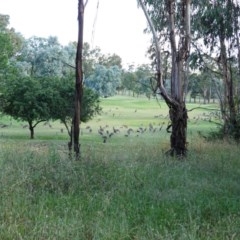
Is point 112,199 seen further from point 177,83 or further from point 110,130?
point 110,130

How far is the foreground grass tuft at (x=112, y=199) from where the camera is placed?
184 inches

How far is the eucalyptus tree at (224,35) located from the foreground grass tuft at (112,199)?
9.18 m

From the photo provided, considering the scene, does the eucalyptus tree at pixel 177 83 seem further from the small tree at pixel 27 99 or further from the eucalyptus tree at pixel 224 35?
the small tree at pixel 27 99

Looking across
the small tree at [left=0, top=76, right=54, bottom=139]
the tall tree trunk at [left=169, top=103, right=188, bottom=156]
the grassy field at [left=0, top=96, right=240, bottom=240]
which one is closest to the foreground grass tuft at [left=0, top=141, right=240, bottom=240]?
the grassy field at [left=0, top=96, right=240, bottom=240]

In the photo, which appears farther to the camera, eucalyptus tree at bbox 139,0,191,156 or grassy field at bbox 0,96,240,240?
eucalyptus tree at bbox 139,0,191,156

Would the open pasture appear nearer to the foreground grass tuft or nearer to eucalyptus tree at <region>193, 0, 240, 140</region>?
eucalyptus tree at <region>193, 0, 240, 140</region>

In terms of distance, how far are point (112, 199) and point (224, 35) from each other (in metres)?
13.9

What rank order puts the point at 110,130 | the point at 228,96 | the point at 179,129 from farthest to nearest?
the point at 110,130, the point at 228,96, the point at 179,129

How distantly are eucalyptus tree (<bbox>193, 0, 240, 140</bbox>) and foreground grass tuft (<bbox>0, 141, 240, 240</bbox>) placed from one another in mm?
9179

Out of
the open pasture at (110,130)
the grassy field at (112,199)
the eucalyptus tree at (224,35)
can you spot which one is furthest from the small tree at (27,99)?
the grassy field at (112,199)

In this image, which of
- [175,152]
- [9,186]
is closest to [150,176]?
[9,186]

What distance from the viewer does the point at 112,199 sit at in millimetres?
5965

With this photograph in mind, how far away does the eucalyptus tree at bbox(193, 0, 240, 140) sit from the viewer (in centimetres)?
1720

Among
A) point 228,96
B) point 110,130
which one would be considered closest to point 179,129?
point 228,96
